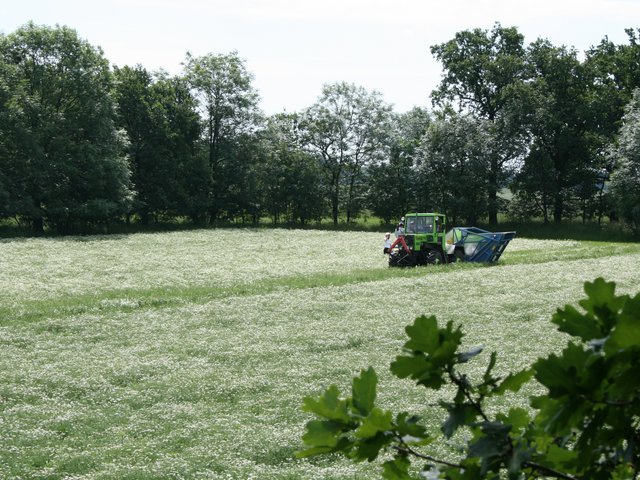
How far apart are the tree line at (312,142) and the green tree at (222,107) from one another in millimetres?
154

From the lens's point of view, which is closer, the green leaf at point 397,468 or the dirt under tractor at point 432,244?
the green leaf at point 397,468

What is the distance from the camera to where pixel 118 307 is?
72.1 ft

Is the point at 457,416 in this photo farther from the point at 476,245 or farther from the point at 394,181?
the point at 394,181

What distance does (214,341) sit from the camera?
55.5ft

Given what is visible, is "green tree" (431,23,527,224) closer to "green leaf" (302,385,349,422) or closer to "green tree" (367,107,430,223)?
"green tree" (367,107,430,223)

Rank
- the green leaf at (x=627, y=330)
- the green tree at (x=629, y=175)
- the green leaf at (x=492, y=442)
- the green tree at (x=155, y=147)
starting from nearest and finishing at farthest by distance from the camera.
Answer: the green leaf at (x=627, y=330), the green leaf at (x=492, y=442), the green tree at (x=629, y=175), the green tree at (x=155, y=147)

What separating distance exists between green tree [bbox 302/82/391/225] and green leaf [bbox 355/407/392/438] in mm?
70588

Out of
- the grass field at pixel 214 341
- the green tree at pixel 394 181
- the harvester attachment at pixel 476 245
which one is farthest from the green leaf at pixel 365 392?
the green tree at pixel 394 181

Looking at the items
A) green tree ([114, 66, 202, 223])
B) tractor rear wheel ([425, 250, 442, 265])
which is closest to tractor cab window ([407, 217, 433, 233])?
tractor rear wheel ([425, 250, 442, 265])

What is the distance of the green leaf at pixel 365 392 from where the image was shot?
167 centimetres

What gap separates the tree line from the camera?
173ft

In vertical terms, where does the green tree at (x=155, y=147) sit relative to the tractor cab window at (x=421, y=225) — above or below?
above

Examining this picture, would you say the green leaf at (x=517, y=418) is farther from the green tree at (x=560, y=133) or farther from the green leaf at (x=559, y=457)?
the green tree at (x=560, y=133)

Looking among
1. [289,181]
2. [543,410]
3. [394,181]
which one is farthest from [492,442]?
[289,181]
